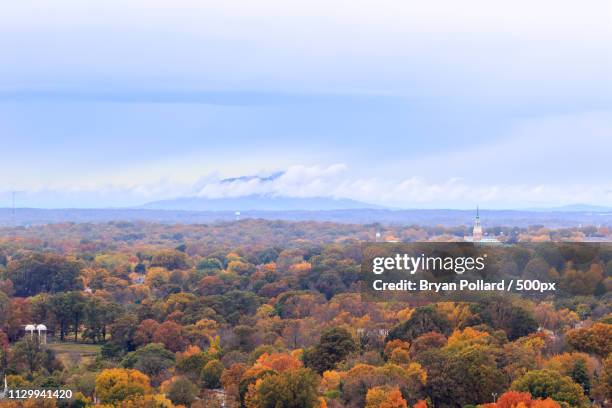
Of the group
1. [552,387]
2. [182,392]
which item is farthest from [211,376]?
[552,387]

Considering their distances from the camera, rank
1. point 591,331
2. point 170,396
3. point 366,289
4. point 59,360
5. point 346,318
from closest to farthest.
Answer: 1. point 170,396
2. point 591,331
3. point 59,360
4. point 346,318
5. point 366,289

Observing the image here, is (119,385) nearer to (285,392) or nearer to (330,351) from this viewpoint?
(285,392)

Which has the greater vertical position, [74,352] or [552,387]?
[552,387]

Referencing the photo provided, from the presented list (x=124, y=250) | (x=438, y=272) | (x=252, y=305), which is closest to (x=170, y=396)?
(x=252, y=305)

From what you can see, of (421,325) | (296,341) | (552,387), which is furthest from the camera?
(296,341)

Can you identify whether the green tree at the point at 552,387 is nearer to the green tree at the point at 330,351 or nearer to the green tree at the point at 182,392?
the green tree at the point at 330,351

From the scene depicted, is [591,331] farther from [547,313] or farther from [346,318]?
[346,318]
